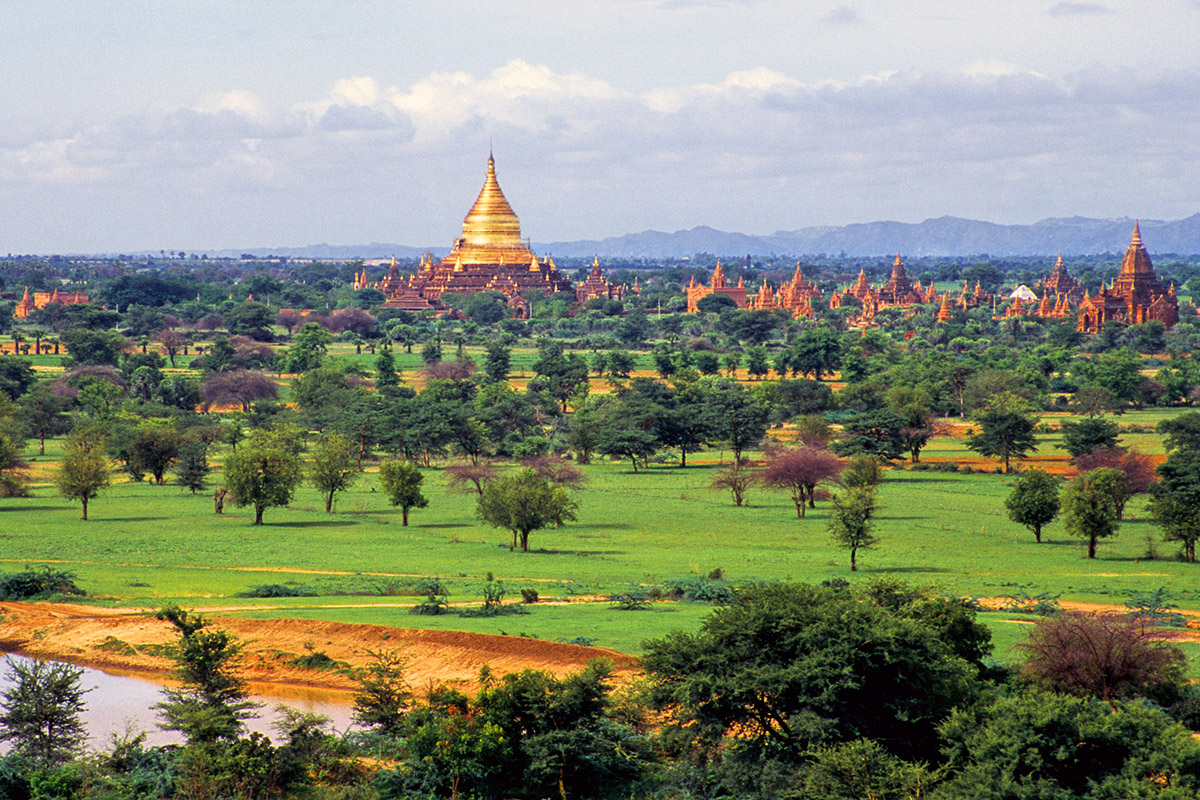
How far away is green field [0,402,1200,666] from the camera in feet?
108

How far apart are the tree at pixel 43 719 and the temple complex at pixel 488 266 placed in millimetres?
124681

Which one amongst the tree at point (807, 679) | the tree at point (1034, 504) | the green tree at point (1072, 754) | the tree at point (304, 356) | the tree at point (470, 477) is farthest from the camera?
the tree at point (304, 356)

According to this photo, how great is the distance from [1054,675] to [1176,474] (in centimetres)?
2244

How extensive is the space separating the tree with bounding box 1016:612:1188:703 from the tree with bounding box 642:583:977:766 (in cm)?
158

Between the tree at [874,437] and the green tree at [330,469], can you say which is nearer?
the green tree at [330,469]

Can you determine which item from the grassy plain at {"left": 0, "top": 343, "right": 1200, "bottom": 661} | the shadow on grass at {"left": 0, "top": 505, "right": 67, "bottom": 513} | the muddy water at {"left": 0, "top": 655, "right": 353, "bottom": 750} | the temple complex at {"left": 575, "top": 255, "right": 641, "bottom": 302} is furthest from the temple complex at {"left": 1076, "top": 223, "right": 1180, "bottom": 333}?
the muddy water at {"left": 0, "top": 655, "right": 353, "bottom": 750}

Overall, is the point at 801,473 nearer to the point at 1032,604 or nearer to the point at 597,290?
the point at 1032,604

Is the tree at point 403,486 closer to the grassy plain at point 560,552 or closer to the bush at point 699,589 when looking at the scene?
the grassy plain at point 560,552

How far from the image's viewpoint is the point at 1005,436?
5847 cm

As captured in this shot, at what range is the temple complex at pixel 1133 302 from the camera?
434 ft

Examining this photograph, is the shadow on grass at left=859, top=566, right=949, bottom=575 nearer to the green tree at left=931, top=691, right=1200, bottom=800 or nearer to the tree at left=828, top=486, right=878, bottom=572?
the tree at left=828, top=486, right=878, bottom=572

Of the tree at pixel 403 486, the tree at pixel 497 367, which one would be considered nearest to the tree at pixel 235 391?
the tree at pixel 497 367

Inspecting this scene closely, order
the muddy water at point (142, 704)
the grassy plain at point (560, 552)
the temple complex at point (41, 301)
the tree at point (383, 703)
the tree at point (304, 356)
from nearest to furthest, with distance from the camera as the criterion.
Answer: the tree at point (383, 703) → the muddy water at point (142, 704) → the grassy plain at point (560, 552) → the tree at point (304, 356) → the temple complex at point (41, 301)

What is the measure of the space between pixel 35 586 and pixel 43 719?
11.3 metres
